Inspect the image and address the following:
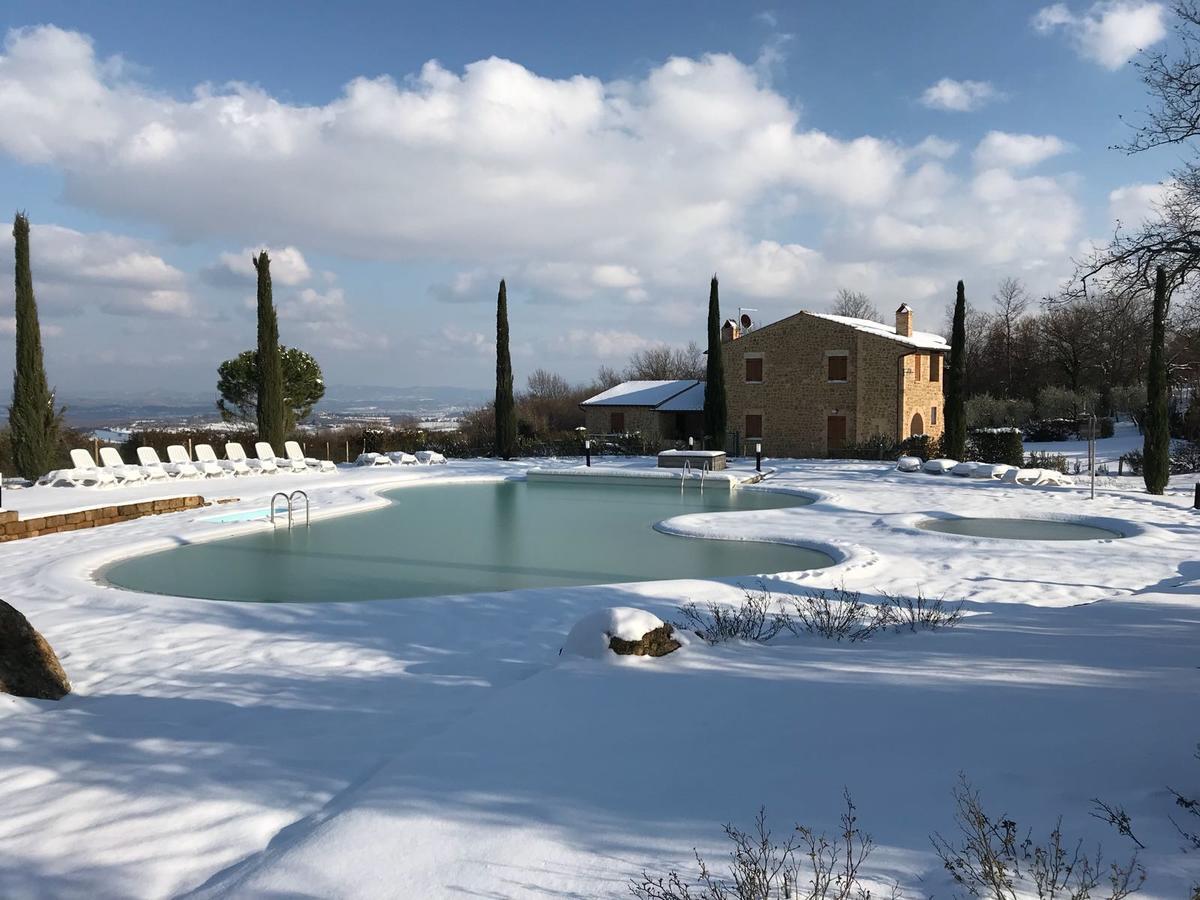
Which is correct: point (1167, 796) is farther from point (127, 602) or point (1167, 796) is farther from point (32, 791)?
point (127, 602)

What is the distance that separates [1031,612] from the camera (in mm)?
7000

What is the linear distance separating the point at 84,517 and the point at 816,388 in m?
22.7

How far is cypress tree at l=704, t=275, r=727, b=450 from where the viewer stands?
28.5 metres

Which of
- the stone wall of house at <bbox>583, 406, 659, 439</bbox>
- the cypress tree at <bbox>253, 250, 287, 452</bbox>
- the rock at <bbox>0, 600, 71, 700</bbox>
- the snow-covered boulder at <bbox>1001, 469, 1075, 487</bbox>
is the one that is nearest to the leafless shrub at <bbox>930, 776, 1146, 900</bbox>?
the rock at <bbox>0, 600, 71, 700</bbox>

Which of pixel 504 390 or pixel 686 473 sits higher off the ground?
pixel 504 390

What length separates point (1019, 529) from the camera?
1314cm

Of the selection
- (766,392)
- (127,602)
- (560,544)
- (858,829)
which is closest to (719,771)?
(858,829)

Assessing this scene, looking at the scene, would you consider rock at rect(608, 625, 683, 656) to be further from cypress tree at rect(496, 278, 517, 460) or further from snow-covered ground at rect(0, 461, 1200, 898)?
cypress tree at rect(496, 278, 517, 460)

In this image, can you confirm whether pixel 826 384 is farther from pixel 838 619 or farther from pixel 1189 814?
pixel 1189 814

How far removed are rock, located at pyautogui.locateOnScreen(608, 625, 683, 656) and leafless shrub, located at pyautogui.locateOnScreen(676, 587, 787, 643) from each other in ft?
1.58

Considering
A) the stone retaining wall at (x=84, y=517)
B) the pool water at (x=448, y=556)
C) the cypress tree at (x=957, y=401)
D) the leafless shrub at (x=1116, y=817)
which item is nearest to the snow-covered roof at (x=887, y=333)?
the cypress tree at (x=957, y=401)

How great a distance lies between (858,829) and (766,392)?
2801 cm

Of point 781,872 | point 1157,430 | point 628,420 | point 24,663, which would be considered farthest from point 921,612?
point 628,420

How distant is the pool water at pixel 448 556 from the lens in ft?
31.0
